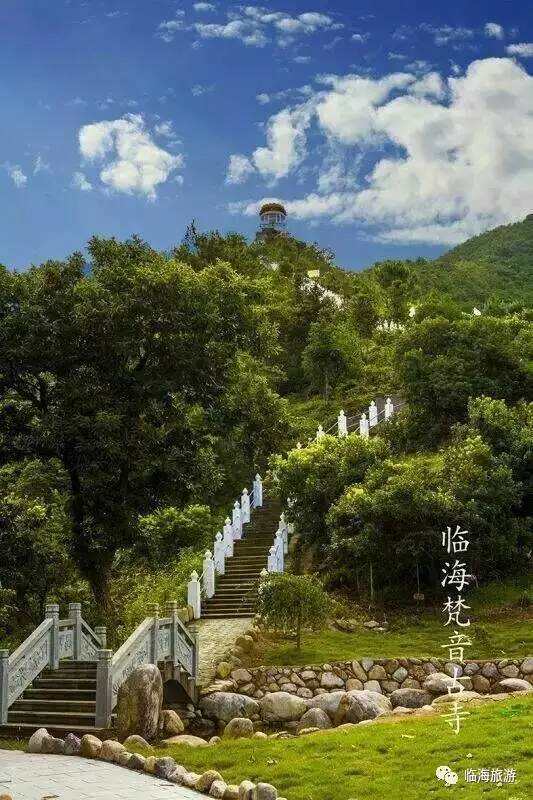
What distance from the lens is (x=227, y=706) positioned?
13688mm

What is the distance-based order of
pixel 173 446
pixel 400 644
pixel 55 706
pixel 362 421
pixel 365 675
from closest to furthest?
pixel 55 706
pixel 365 675
pixel 400 644
pixel 173 446
pixel 362 421

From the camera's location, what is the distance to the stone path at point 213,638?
15.4 m

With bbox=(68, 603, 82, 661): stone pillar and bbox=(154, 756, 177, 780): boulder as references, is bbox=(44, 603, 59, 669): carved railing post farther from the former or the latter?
bbox=(154, 756, 177, 780): boulder

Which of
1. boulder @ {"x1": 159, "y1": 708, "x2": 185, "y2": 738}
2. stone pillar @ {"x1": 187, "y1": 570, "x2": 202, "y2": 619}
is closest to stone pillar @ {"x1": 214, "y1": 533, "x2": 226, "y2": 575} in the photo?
stone pillar @ {"x1": 187, "y1": 570, "x2": 202, "y2": 619}

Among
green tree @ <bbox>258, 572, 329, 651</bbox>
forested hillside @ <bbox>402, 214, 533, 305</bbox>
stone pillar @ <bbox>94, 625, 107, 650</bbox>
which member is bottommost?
stone pillar @ <bbox>94, 625, 107, 650</bbox>

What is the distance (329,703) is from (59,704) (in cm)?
404

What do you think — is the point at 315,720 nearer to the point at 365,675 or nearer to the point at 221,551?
the point at 365,675

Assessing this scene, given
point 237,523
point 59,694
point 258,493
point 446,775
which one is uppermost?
point 258,493

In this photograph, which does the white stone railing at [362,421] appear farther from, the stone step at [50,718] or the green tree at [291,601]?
the stone step at [50,718]

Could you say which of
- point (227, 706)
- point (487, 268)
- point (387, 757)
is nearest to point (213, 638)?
point (227, 706)

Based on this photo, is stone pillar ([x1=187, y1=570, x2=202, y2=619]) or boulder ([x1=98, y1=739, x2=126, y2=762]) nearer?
boulder ([x1=98, y1=739, x2=126, y2=762])

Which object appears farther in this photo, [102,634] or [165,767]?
[102,634]

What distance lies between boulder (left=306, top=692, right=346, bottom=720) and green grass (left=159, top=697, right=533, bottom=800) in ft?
6.24

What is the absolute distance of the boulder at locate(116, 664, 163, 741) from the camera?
37.3 ft
